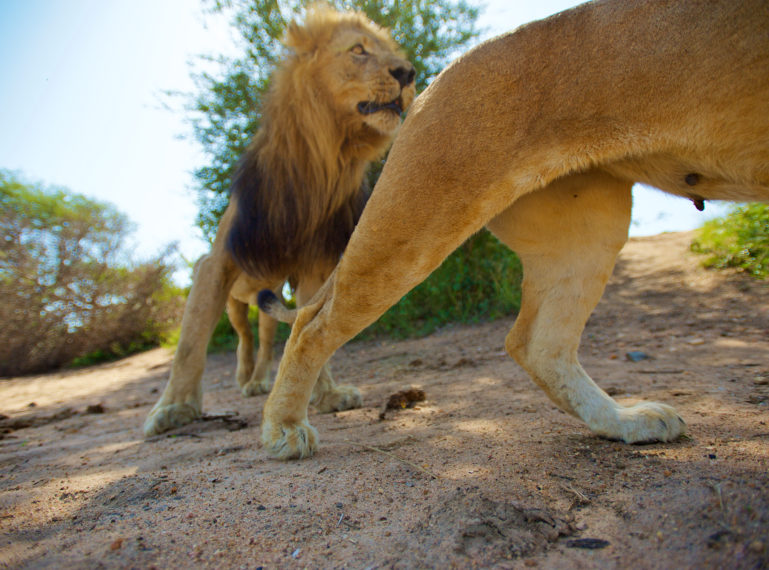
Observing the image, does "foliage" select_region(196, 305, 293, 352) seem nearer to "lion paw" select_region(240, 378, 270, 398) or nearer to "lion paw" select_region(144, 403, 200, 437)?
"lion paw" select_region(240, 378, 270, 398)

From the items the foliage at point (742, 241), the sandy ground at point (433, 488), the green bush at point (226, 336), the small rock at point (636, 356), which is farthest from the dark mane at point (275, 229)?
the green bush at point (226, 336)

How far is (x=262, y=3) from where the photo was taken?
269 inches

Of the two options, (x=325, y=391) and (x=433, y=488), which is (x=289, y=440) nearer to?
(x=433, y=488)

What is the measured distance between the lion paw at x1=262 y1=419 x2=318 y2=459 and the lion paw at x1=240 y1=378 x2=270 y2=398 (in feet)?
8.09

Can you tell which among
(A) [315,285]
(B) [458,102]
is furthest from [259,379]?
(B) [458,102]

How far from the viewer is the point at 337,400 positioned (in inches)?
127

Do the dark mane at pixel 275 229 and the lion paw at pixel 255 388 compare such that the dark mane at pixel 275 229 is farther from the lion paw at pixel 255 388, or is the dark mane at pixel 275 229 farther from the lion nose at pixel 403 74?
the lion paw at pixel 255 388

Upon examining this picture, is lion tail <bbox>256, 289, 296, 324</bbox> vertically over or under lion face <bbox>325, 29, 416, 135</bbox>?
under

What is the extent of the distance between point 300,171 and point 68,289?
350 inches

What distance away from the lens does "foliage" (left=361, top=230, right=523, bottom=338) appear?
22.3 ft

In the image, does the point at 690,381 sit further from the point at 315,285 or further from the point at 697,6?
the point at 315,285

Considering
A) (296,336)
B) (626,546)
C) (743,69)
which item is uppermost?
(743,69)

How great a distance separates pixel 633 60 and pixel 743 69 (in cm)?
27

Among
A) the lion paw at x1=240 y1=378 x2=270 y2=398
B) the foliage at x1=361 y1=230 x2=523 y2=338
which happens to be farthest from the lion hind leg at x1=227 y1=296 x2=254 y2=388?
the foliage at x1=361 y1=230 x2=523 y2=338
